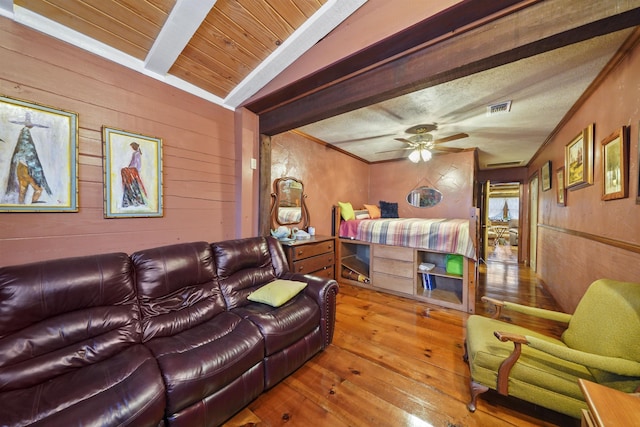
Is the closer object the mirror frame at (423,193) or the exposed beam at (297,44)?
the exposed beam at (297,44)

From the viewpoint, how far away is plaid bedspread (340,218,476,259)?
2.87 metres

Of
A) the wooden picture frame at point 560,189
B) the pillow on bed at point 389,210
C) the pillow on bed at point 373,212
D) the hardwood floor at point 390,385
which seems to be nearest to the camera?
the hardwood floor at point 390,385

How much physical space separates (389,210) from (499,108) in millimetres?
2690

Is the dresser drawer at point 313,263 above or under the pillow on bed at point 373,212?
under

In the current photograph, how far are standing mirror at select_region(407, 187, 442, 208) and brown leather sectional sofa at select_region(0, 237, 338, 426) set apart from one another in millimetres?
3700

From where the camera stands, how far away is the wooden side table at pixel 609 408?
0.77 m

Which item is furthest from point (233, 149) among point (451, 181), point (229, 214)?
point (451, 181)

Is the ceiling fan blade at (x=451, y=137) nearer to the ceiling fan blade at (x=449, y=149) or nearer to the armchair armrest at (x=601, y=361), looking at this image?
the ceiling fan blade at (x=449, y=149)

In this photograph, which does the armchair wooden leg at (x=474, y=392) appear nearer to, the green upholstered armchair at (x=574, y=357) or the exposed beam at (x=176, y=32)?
the green upholstered armchair at (x=574, y=357)

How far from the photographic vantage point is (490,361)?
1.38 metres

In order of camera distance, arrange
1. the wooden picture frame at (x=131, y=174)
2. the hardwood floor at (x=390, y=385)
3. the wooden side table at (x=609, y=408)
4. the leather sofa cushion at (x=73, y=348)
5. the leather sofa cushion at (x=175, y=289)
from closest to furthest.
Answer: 1. the wooden side table at (x=609, y=408)
2. the leather sofa cushion at (x=73, y=348)
3. the hardwood floor at (x=390, y=385)
4. the leather sofa cushion at (x=175, y=289)
5. the wooden picture frame at (x=131, y=174)

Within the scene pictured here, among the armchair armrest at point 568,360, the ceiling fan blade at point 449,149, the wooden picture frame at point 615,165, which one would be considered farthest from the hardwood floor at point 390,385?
the ceiling fan blade at point 449,149

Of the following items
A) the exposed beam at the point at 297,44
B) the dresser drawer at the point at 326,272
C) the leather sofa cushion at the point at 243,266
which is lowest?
the dresser drawer at the point at 326,272

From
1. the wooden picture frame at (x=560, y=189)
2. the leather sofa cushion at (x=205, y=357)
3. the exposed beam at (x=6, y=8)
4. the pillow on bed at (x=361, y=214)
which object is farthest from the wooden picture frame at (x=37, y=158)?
the wooden picture frame at (x=560, y=189)
